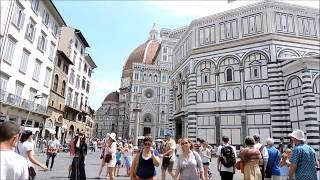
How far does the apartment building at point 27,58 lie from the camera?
19.5 m

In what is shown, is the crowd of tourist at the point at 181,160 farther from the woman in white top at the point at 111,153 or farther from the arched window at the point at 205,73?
the arched window at the point at 205,73

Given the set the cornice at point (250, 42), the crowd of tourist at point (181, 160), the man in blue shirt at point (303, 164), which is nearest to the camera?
the crowd of tourist at point (181, 160)

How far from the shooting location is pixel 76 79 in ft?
121

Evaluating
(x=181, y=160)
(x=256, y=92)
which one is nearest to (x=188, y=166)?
(x=181, y=160)

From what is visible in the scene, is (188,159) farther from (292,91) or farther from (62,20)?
(62,20)

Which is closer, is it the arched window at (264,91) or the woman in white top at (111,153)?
the woman in white top at (111,153)

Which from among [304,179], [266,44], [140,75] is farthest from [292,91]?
[140,75]

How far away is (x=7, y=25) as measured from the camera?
19.0m

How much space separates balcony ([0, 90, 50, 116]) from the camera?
19.5 metres

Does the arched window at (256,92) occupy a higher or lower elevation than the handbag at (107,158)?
higher

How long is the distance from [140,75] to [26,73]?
155 ft

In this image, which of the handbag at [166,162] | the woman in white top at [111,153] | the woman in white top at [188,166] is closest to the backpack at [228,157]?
the woman in white top at [188,166]

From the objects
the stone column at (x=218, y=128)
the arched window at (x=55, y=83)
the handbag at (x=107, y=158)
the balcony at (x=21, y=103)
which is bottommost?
the handbag at (x=107, y=158)

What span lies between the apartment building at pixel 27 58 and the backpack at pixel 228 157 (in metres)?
16.5
